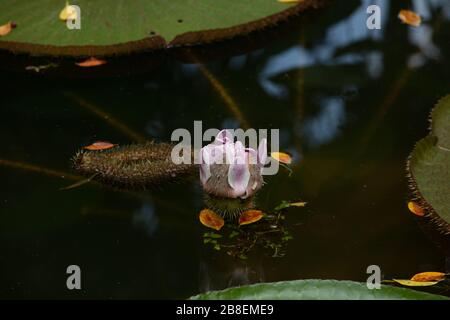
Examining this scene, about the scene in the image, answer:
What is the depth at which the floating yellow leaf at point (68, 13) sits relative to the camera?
8.61 feet

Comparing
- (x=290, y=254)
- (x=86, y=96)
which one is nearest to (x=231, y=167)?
(x=290, y=254)

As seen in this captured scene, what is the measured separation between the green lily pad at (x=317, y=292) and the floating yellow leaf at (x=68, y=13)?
161cm

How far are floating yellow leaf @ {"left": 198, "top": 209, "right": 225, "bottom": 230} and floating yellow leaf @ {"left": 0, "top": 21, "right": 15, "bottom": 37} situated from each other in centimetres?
129

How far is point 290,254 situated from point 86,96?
1133 mm

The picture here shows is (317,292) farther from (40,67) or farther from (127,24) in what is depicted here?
(40,67)

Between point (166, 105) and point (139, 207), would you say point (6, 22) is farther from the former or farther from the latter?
point (139, 207)

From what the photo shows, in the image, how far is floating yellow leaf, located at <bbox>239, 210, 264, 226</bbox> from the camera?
6.07ft

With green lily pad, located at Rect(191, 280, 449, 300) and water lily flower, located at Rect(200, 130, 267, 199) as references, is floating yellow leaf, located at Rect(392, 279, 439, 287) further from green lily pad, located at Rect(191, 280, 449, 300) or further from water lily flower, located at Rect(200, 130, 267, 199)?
water lily flower, located at Rect(200, 130, 267, 199)

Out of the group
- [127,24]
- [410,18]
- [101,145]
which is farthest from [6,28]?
[410,18]

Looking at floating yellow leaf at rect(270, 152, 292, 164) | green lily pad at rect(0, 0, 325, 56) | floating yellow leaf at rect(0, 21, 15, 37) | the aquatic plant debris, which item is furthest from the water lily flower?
floating yellow leaf at rect(0, 21, 15, 37)

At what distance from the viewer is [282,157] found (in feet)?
6.91

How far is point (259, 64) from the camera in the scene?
8.61 ft

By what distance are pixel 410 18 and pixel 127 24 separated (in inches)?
49.9
